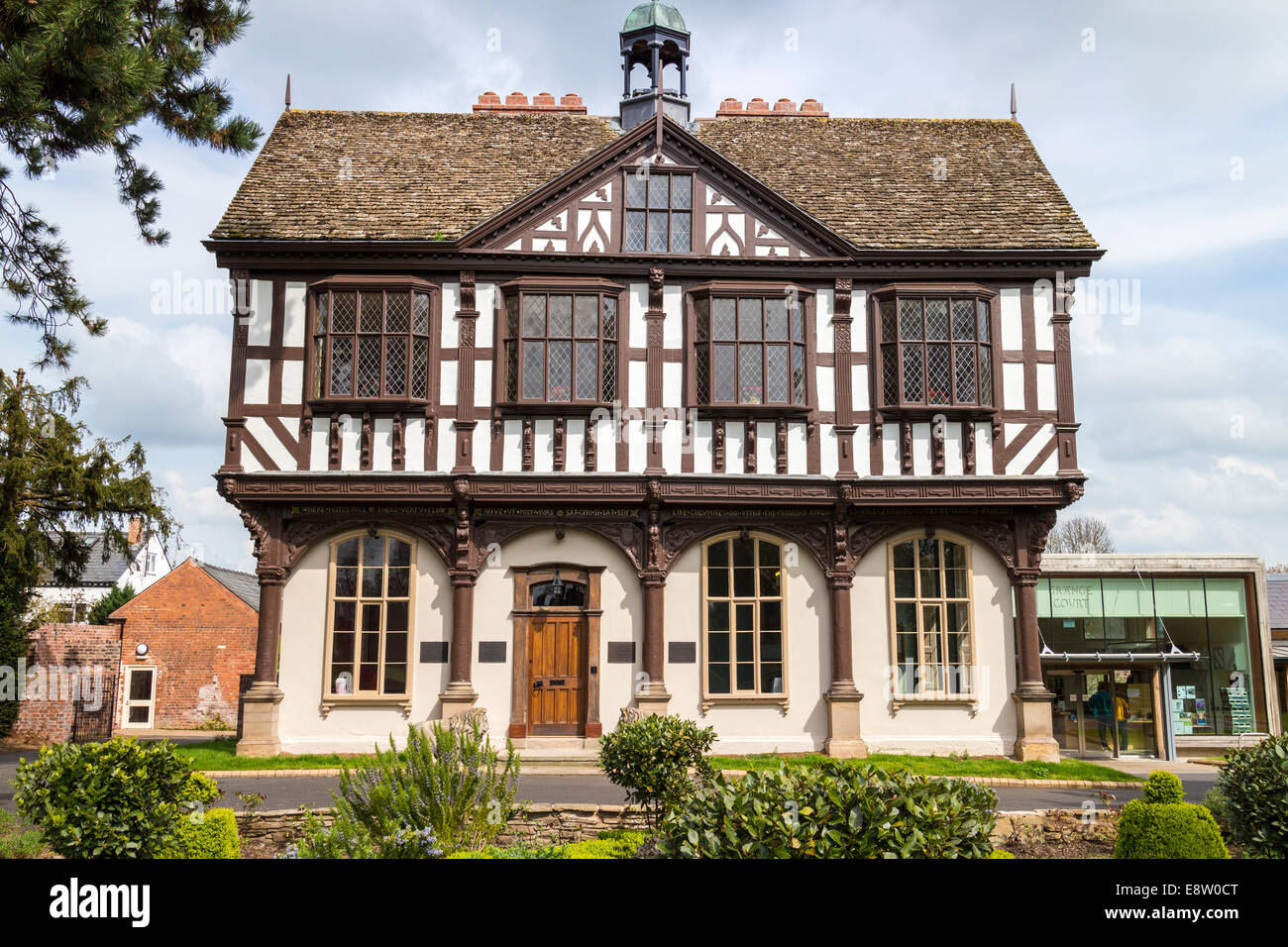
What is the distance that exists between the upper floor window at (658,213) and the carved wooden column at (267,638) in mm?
8409

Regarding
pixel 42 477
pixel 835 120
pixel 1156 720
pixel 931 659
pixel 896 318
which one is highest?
pixel 835 120

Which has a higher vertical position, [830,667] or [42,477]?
[42,477]

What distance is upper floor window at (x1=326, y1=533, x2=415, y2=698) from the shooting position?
1802 cm

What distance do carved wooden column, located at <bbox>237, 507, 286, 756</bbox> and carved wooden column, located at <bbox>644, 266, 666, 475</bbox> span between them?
22.6ft

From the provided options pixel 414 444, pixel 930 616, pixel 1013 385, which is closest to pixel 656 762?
pixel 414 444

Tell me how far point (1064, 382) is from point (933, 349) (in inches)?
103

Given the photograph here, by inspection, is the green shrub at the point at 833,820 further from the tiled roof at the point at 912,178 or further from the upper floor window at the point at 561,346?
the tiled roof at the point at 912,178

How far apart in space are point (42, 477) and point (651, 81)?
52.8 feet

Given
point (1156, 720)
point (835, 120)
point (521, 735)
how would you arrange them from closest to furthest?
point (521, 735), point (1156, 720), point (835, 120)

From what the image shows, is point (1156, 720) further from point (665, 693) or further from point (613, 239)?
point (613, 239)

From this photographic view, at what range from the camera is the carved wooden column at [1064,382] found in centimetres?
1864

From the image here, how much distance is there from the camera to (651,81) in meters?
22.2

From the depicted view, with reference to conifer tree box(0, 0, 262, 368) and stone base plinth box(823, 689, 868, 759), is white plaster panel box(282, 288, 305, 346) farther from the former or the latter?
stone base plinth box(823, 689, 868, 759)
